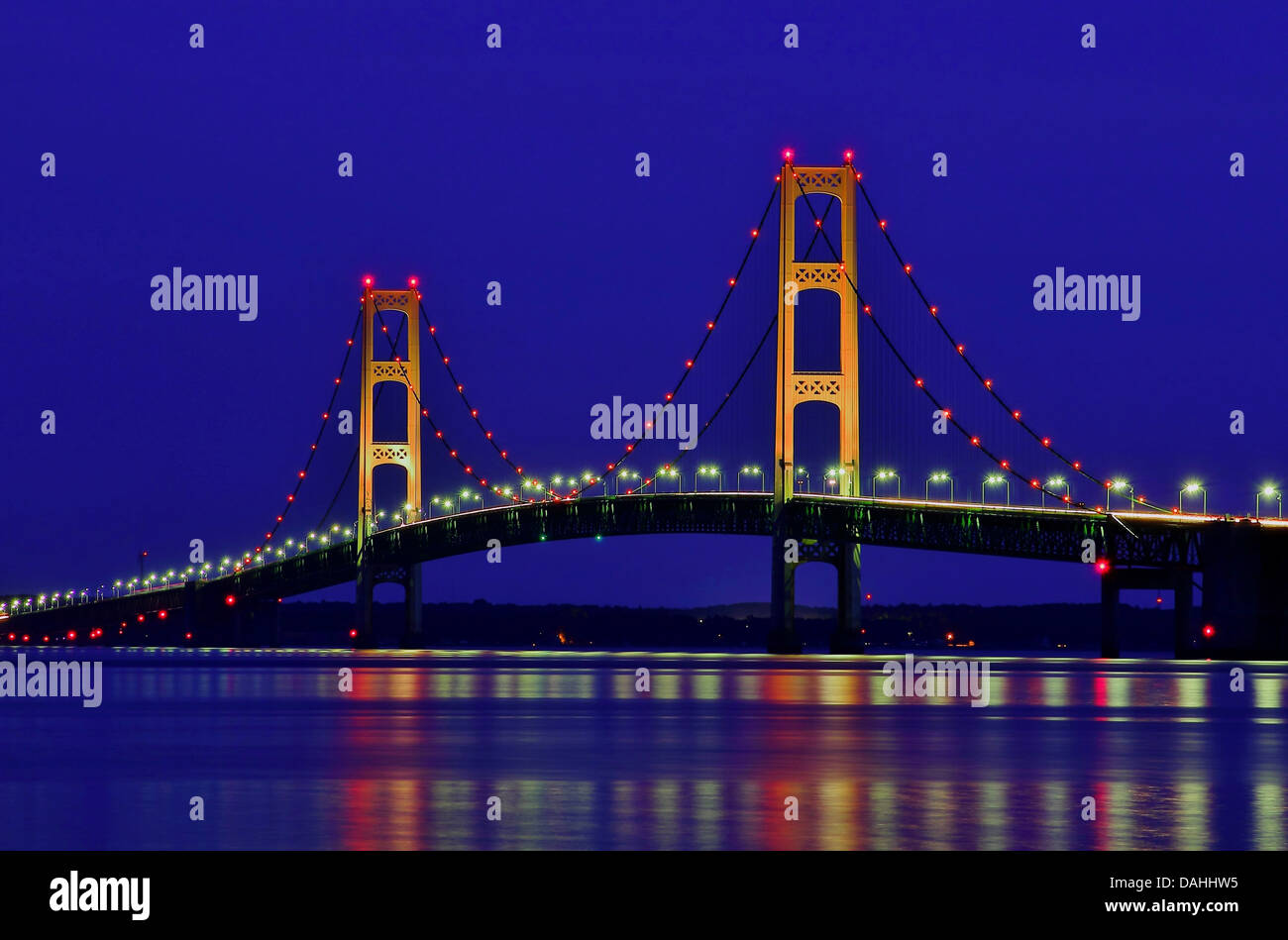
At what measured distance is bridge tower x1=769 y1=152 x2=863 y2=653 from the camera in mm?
78375

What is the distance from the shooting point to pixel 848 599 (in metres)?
81.9

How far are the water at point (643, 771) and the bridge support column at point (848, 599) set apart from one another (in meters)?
36.9

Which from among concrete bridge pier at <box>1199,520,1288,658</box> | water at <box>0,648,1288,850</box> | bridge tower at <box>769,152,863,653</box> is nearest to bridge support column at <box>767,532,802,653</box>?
bridge tower at <box>769,152,863,653</box>

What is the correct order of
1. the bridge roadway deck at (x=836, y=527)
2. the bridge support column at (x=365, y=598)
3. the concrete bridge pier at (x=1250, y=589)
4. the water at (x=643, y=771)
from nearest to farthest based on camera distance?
the water at (x=643, y=771) → the concrete bridge pier at (x=1250, y=589) → the bridge roadway deck at (x=836, y=527) → the bridge support column at (x=365, y=598)

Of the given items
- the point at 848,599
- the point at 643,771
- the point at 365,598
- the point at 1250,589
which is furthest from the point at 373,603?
the point at 643,771

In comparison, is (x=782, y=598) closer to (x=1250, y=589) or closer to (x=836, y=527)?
(x=836, y=527)

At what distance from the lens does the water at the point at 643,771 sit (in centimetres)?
1611

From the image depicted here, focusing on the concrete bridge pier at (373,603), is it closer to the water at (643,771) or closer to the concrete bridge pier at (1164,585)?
the concrete bridge pier at (1164,585)

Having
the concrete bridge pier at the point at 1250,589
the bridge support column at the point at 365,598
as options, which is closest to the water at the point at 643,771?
the concrete bridge pier at the point at 1250,589

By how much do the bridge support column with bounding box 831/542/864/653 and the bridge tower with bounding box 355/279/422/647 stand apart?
83.0 feet
